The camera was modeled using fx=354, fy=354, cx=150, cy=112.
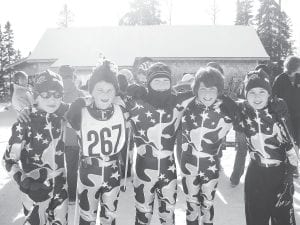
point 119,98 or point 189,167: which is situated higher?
point 119,98

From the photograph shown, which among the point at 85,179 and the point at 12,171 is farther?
the point at 85,179

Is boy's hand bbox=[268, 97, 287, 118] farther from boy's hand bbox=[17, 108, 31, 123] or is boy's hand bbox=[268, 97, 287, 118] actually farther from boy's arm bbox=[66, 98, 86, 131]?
boy's hand bbox=[17, 108, 31, 123]

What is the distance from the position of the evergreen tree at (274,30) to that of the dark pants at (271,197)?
3693 centimetres

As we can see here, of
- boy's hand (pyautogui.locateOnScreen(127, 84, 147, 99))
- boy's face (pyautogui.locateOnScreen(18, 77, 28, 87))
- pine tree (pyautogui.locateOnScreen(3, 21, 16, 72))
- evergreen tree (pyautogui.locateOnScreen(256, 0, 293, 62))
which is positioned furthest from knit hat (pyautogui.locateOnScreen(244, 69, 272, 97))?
pine tree (pyautogui.locateOnScreen(3, 21, 16, 72))

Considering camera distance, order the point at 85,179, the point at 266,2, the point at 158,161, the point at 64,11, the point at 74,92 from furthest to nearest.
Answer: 1. the point at 64,11
2. the point at 266,2
3. the point at 74,92
4. the point at 158,161
5. the point at 85,179

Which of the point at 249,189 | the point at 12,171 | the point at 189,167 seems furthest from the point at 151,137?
the point at 12,171

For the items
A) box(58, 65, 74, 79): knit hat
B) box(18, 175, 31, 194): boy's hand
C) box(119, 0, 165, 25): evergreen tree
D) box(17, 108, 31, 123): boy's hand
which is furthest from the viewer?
box(119, 0, 165, 25): evergreen tree

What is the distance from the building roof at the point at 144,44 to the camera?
24.3 meters

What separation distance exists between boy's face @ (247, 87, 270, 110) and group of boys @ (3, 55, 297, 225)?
1 centimetres

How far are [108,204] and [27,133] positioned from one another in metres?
1.04

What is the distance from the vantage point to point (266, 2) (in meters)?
43.1

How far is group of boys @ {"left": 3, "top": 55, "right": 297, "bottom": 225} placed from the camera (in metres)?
Result: 3.43

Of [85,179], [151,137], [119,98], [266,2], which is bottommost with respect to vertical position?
[85,179]

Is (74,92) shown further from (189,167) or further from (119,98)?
(189,167)
